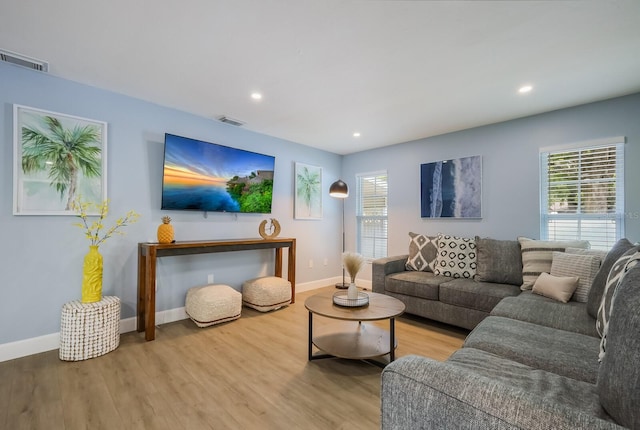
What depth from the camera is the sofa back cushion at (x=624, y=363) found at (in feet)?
2.34

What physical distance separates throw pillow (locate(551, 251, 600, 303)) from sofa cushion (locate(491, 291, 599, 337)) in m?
0.12

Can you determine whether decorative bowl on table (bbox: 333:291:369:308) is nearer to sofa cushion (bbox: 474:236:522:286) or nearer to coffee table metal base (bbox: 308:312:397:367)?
coffee table metal base (bbox: 308:312:397:367)

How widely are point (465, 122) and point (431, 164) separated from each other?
732 millimetres

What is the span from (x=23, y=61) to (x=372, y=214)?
438cm

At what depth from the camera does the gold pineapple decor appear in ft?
9.77

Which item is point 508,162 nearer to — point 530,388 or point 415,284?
point 415,284

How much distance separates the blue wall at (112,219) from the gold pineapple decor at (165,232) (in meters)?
0.24

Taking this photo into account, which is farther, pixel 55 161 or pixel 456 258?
pixel 456 258

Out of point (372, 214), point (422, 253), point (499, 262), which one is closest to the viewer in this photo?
point (499, 262)

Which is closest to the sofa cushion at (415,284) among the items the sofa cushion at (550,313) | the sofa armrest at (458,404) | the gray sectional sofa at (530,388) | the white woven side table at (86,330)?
the sofa cushion at (550,313)

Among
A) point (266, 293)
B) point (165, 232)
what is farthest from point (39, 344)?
point (266, 293)

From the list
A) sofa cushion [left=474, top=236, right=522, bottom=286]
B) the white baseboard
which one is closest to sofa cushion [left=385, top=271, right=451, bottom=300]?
sofa cushion [left=474, top=236, right=522, bottom=286]

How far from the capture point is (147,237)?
312cm

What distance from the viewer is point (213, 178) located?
139 inches
